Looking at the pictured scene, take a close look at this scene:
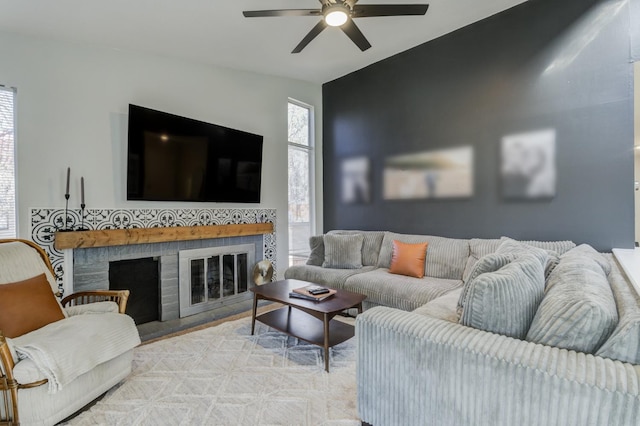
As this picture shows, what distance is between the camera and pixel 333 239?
12.9 ft

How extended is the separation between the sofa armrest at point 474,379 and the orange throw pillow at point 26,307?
187 centimetres

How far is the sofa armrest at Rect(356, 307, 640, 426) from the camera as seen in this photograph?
977 millimetres

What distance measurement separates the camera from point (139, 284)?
3262mm

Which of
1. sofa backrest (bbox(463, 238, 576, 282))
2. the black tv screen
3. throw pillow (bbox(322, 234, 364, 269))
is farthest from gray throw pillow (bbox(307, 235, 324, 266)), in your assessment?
sofa backrest (bbox(463, 238, 576, 282))

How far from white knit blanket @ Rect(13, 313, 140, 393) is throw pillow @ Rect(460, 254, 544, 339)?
1.94m

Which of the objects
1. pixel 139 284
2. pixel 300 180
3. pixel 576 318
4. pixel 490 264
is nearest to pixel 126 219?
pixel 139 284

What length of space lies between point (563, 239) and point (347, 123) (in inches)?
116

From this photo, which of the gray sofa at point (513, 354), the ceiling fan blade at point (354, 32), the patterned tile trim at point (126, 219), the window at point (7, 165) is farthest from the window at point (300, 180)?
the gray sofa at point (513, 354)

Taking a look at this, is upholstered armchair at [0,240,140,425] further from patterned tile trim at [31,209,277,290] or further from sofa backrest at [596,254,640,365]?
sofa backrest at [596,254,640,365]

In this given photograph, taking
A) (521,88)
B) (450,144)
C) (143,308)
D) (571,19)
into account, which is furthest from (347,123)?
(143,308)

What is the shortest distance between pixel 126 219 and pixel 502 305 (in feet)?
10.5

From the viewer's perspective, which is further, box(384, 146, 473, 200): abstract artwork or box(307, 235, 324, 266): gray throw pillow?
box(307, 235, 324, 266): gray throw pillow

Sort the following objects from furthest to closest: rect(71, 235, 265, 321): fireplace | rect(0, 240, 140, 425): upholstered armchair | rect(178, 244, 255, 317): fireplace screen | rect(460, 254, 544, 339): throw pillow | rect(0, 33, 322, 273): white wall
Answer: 1. rect(178, 244, 255, 317): fireplace screen
2. rect(71, 235, 265, 321): fireplace
3. rect(0, 33, 322, 273): white wall
4. rect(0, 240, 140, 425): upholstered armchair
5. rect(460, 254, 544, 339): throw pillow

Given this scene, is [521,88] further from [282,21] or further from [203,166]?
[203,166]
